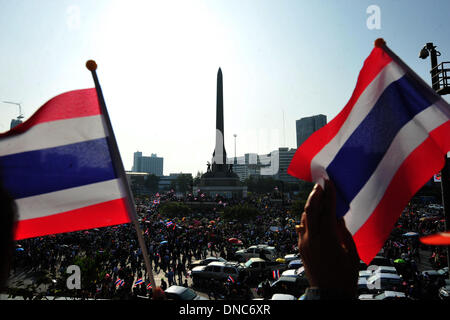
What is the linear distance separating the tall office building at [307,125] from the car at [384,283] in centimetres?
14280

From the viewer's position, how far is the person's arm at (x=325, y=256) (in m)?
1.75

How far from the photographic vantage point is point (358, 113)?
9.93 ft

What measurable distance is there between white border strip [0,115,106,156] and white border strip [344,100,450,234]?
2870 millimetres

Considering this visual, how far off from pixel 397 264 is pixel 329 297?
15.6 m

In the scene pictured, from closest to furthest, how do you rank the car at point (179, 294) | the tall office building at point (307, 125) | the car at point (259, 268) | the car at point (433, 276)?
the car at point (179, 294) → the car at point (433, 276) → the car at point (259, 268) → the tall office building at point (307, 125)

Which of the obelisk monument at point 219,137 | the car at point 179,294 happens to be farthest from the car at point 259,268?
the obelisk monument at point 219,137

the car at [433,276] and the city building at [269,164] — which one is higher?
the city building at [269,164]

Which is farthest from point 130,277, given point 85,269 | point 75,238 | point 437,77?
point 437,77

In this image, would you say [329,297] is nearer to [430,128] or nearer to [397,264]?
[430,128]

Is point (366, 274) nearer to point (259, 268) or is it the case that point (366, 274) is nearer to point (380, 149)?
point (259, 268)

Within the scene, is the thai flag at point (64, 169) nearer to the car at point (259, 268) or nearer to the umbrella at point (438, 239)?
the umbrella at point (438, 239)

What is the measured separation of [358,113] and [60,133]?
133 inches

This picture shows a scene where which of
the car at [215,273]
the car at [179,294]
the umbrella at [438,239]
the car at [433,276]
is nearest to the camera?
the umbrella at [438,239]

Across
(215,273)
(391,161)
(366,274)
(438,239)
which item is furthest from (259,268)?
(438,239)
